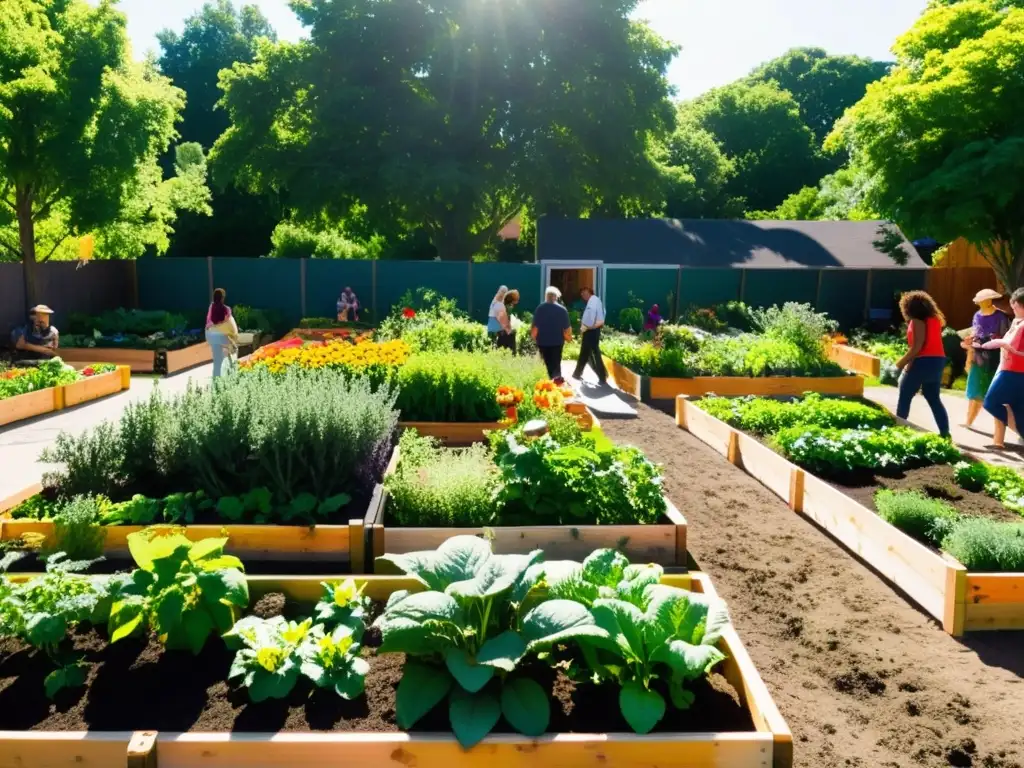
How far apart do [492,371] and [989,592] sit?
5363 mm

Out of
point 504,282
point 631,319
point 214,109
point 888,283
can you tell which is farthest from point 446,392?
point 214,109

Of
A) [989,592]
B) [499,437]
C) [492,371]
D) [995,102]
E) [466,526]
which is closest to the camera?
[989,592]

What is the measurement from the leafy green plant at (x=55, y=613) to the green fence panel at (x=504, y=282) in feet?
64.5

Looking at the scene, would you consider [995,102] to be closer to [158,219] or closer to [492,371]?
[492,371]

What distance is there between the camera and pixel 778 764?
3.18m

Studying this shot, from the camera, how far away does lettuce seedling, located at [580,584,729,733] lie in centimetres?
327

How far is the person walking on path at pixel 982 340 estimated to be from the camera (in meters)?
10.4

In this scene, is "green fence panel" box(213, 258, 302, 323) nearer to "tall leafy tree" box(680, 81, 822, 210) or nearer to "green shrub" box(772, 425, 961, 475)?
"green shrub" box(772, 425, 961, 475)

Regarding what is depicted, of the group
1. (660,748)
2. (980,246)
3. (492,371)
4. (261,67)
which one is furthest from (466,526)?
(261,67)

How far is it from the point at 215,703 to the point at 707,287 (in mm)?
22609

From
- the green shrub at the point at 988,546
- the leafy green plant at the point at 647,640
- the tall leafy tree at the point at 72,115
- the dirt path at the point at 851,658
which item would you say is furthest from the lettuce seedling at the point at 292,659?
the tall leafy tree at the point at 72,115

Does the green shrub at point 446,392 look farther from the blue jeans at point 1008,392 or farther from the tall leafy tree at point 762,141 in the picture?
the tall leafy tree at point 762,141

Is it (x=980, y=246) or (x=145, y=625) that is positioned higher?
(x=980, y=246)

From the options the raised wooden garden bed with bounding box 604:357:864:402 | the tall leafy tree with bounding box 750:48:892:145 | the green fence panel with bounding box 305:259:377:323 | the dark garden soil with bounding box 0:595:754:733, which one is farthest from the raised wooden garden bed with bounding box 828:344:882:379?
the tall leafy tree with bounding box 750:48:892:145
